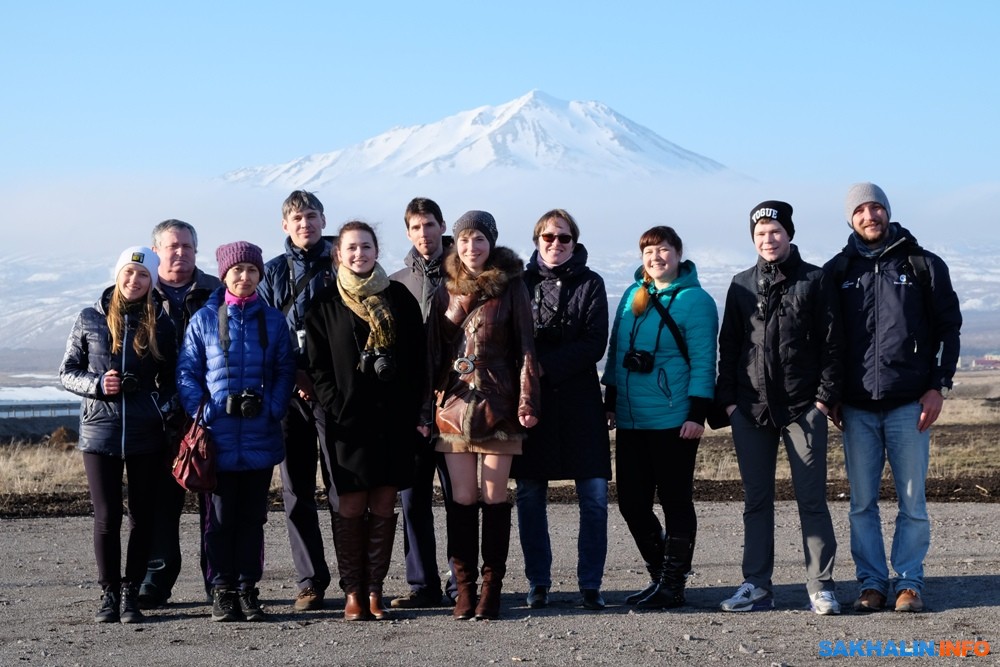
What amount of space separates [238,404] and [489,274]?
1.48 metres

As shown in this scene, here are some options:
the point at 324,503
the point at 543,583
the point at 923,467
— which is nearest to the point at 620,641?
the point at 543,583

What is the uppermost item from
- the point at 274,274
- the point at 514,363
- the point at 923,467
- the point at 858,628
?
the point at 274,274

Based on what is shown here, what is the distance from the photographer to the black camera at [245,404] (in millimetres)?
7043

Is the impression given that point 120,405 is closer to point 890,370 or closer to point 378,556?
point 378,556

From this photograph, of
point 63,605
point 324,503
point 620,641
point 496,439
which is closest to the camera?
point 620,641

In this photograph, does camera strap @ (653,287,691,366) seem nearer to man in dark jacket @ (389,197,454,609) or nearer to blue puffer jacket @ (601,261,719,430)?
blue puffer jacket @ (601,261,719,430)

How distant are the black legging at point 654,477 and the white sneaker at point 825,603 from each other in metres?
0.77

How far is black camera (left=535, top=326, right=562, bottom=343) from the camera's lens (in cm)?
753

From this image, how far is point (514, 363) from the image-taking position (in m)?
7.30

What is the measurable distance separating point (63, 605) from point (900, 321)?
16.0ft

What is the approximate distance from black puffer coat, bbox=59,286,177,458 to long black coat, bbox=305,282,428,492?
0.88 metres

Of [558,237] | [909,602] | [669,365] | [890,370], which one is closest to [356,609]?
[669,365]

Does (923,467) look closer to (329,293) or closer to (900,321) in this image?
(900,321)

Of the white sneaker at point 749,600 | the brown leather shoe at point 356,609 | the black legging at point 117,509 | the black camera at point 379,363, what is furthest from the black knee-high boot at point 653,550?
the black legging at point 117,509
